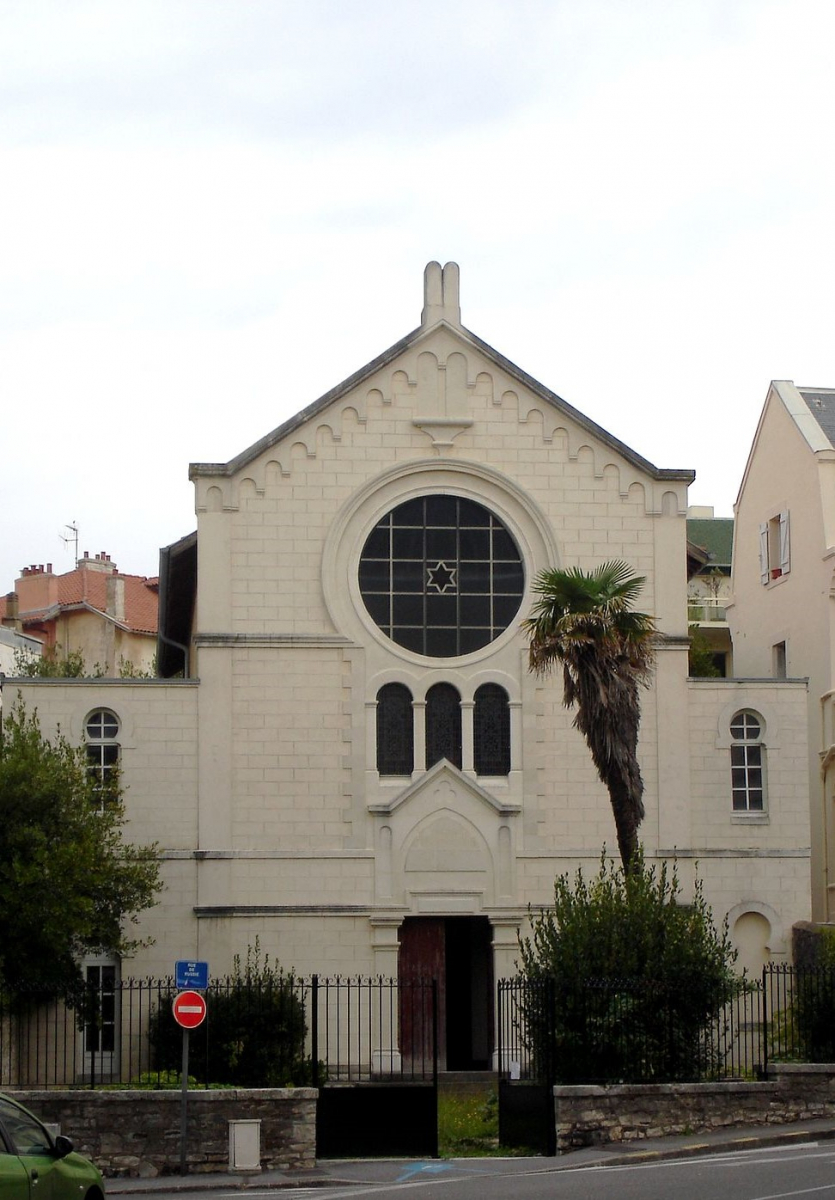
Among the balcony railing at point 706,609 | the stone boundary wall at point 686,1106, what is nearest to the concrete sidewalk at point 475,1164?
the stone boundary wall at point 686,1106

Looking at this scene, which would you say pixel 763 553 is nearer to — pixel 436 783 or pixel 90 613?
pixel 436 783

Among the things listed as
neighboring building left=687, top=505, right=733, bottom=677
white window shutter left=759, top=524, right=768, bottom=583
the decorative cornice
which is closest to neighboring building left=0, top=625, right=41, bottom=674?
neighboring building left=687, top=505, right=733, bottom=677

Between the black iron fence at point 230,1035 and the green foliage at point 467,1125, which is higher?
the black iron fence at point 230,1035

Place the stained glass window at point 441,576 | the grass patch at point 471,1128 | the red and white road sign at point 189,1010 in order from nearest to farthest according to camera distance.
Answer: the red and white road sign at point 189,1010 → the grass patch at point 471,1128 → the stained glass window at point 441,576

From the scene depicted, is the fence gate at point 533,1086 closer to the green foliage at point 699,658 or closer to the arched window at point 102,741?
the arched window at point 102,741

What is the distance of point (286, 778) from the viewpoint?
3431cm

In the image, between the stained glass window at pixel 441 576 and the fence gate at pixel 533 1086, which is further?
the stained glass window at pixel 441 576

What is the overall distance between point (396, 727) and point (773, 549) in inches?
517

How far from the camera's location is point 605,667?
29.4 meters

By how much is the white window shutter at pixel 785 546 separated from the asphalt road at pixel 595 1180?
20629mm

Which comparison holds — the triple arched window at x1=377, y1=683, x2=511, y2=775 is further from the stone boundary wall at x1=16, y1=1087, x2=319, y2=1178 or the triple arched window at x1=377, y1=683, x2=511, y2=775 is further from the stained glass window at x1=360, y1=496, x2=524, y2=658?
the stone boundary wall at x1=16, y1=1087, x2=319, y2=1178

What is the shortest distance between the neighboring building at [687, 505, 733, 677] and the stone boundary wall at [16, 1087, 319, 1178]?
29153mm

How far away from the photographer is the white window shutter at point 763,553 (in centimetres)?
4422

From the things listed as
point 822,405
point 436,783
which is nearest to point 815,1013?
point 436,783
